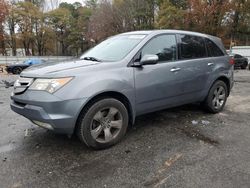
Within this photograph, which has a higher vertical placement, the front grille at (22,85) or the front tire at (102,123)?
the front grille at (22,85)

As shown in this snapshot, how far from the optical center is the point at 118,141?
4.20 meters

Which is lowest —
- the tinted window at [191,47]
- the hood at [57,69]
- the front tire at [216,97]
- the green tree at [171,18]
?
the front tire at [216,97]

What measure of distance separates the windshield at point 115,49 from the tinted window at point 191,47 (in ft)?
3.00

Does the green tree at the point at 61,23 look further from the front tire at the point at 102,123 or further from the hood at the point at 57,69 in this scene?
the front tire at the point at 102,123

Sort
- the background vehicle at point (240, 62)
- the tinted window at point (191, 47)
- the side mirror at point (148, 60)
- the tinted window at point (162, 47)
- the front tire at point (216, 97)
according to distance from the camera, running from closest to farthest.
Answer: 1. the side mirror at point (148, 60)
2. the tinted window at point (162, 47)
3. the tinted window at point (191, 47)
4. the front tire at point (216, 97)
5. the background vehicle at point (240, 62)

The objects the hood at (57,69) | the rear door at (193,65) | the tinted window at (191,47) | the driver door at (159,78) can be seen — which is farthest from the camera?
the tinted window at (191,47)

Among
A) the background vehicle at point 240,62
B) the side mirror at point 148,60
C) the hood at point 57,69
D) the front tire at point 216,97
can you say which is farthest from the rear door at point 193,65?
the background vehicle at point 240,62

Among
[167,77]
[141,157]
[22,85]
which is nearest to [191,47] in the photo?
[167,77]

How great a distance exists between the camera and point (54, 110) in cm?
357

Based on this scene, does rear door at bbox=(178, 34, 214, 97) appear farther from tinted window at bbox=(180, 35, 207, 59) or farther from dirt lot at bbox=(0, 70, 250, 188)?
dirt lot at bbox=(0, 70, 250, 188)

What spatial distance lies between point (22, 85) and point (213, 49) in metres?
3.84

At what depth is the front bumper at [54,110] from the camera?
357 cm

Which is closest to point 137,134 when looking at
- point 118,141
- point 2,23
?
point 118,141

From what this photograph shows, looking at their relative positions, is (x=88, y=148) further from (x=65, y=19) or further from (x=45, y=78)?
(x=65, y=19)
